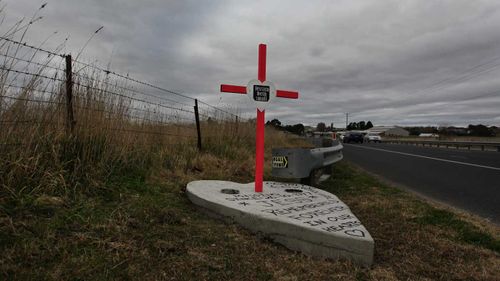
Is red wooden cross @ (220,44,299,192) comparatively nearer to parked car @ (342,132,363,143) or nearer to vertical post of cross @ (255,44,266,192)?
vertical post of cross @ (255,44,266,192)

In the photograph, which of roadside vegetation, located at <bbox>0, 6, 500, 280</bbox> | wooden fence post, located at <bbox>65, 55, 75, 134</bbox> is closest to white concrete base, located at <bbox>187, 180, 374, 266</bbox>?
roadside vegetation, located at <bbox>0, 6, 500, 280</bbox>

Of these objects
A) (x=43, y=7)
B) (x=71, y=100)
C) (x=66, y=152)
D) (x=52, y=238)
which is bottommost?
(x=52, y=238)

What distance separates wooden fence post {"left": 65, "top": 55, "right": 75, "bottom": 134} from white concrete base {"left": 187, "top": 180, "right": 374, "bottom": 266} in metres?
1.59

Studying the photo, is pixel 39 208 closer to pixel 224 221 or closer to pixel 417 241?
pixel 224 221

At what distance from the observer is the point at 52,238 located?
2.64 metres

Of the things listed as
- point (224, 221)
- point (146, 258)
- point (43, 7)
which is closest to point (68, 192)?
point (146, 258)

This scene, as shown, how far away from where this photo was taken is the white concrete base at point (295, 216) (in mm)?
2914

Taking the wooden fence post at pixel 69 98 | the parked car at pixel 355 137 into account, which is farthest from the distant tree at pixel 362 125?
the wooden fence post at pixel 69 98

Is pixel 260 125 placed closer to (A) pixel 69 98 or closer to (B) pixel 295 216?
(B) pixel 295 216

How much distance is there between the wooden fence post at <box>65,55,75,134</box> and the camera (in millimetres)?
4121

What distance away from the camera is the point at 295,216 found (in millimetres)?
3396

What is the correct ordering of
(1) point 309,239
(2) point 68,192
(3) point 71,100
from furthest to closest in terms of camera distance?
(3) point 71,100 < (2) point 68,192 < (1) point 309,239

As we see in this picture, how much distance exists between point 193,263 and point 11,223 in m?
1.40

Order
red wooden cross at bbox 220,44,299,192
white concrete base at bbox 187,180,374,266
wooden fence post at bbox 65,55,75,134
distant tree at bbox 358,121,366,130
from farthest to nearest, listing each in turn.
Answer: distant tree at bbox 358,121,366,130, red wooden cross at bbox 220,44,299,192, wooden fence post at bbox 65,55,75,134, white concrete base at bbox 187,180,374,266
